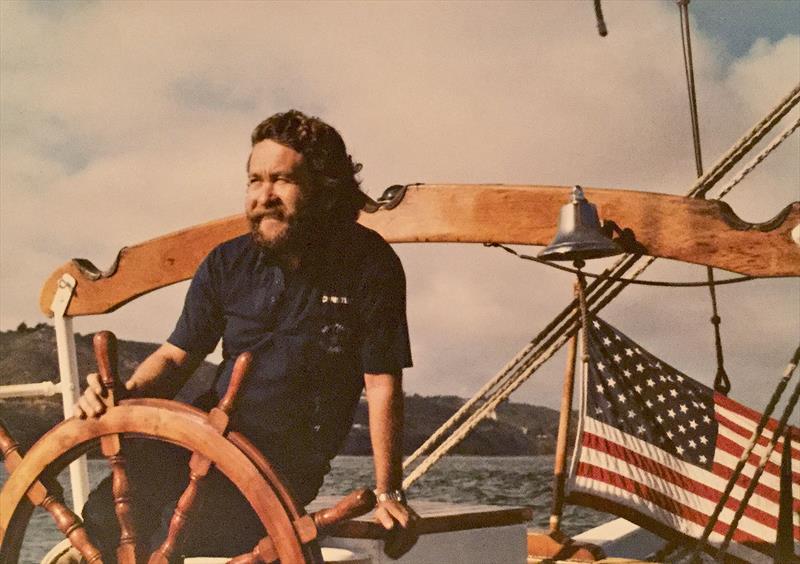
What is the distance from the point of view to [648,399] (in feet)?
16.2

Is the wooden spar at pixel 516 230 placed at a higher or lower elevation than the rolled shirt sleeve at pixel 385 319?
higher

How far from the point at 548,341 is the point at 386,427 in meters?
2.69

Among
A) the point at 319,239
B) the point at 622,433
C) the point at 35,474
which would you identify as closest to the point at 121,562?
the point at 35,474

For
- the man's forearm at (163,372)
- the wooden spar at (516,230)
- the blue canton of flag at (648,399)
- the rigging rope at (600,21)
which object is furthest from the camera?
the rigging rope at (600,21)

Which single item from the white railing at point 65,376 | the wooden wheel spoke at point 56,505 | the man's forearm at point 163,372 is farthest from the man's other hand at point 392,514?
the white railing at point 65,376

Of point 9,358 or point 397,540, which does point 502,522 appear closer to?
point 397,540

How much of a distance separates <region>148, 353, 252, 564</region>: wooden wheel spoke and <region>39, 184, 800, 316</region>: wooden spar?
2.35 meters

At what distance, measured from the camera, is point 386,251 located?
2648 millimetres

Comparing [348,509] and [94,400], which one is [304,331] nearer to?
[94,400]

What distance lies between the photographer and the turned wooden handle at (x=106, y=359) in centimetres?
212

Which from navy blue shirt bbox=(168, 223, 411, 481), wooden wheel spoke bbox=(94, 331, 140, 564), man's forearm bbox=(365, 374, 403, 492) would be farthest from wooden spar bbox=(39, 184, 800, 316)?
wooden wheel spoke bbox=(94, 331, 140, 564)

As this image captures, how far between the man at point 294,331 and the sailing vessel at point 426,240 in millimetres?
200

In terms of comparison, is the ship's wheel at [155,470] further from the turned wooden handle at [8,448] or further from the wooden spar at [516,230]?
the wooden spar at [516,230]

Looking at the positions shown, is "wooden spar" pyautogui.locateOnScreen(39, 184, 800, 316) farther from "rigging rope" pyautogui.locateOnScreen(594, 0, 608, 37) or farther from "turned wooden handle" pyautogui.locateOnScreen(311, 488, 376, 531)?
"turned wooden handle" pyautogui.locateOnScreen(311, 488, 376, 531)
